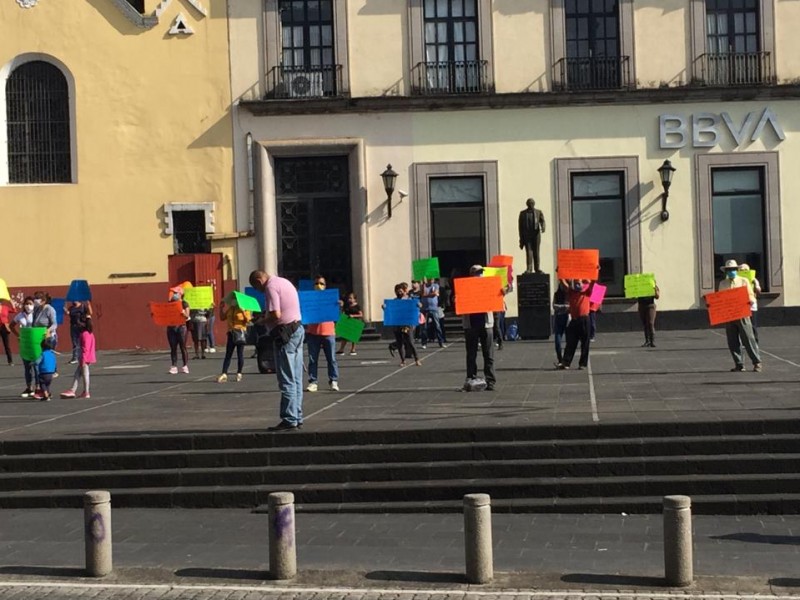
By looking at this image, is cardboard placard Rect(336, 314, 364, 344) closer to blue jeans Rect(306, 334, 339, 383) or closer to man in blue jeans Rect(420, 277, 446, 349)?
blue jeans Rect(306, 334, 339, 383)

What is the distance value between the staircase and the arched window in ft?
65.4

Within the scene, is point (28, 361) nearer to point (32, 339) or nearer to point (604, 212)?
point (32, 339)

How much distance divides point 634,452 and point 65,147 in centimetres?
2315

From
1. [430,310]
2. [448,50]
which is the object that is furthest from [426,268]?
[448,50]

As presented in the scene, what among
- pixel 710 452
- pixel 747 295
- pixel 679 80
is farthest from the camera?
pixel 679 80

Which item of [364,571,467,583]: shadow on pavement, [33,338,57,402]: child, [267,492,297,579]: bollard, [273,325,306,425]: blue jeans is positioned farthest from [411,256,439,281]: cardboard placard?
[267,492,297,579]: bollard

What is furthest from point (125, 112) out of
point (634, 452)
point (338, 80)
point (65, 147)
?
point (634, 452)

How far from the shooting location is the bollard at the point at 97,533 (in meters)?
9.26

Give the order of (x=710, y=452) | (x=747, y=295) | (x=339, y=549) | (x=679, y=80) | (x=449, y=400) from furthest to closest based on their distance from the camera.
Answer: (x=679, y=80), (x=747, y=295), (x=449, y=400), (x=710, y=452), (x=339, y=549)

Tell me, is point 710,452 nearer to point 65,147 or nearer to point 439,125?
point 439,125

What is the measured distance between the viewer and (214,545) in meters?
10.5

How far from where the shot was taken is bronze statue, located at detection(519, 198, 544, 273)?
29375 millimetres

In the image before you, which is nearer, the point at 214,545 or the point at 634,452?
the point at 214,545

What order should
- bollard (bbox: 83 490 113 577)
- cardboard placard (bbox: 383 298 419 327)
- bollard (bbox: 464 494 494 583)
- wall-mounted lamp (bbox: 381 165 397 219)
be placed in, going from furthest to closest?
wall-mounted lamp (bbox: 381 165 397 219)
cardboard placard (bbox: 383 298 419 327)
bollard (bbox: 83 490 113 577)
bollard (bbox: 464 494 494 583)
